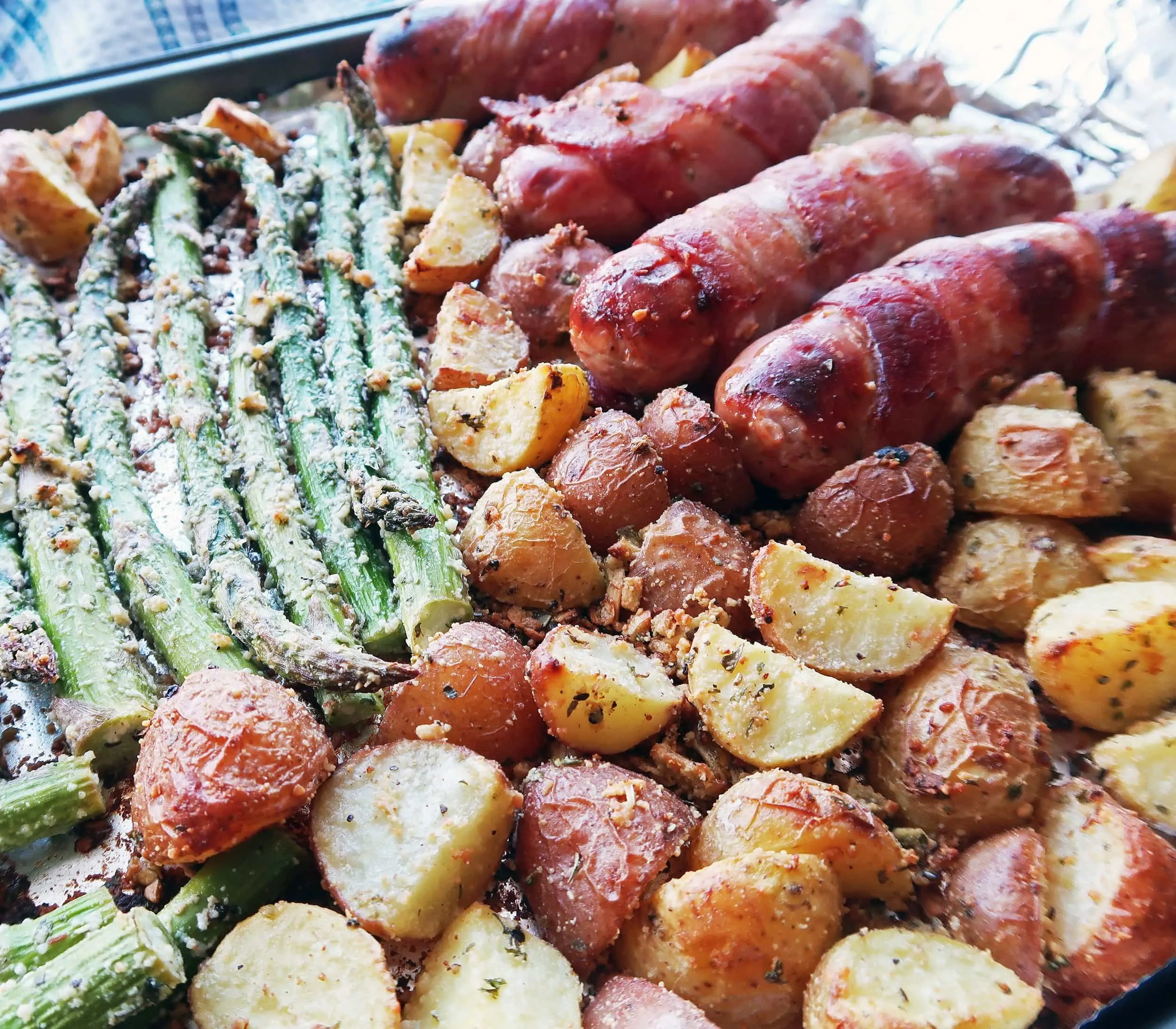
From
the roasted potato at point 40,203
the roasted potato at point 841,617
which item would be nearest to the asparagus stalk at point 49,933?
the roasted potato at point 841,617

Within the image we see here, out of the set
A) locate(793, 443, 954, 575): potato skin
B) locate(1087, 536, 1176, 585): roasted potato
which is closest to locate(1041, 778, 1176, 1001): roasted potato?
locate(1087, 536, 1176, 585): roasted potato

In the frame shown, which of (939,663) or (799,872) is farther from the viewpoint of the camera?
(939,663)

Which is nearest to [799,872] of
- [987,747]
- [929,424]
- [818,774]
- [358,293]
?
[818,774]

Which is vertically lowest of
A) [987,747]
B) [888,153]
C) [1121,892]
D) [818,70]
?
[1121,892]

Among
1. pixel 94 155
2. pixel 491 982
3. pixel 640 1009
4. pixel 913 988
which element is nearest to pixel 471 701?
pixel 491 982

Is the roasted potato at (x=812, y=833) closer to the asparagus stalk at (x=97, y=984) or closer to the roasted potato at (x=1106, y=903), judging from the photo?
the roasted potato at (x=1106, y=903)

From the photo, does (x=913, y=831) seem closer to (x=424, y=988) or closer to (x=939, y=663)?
(x=939, y=663)

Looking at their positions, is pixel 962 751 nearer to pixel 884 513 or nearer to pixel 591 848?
pixel 884 513

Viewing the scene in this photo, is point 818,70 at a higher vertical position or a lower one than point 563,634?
higher
